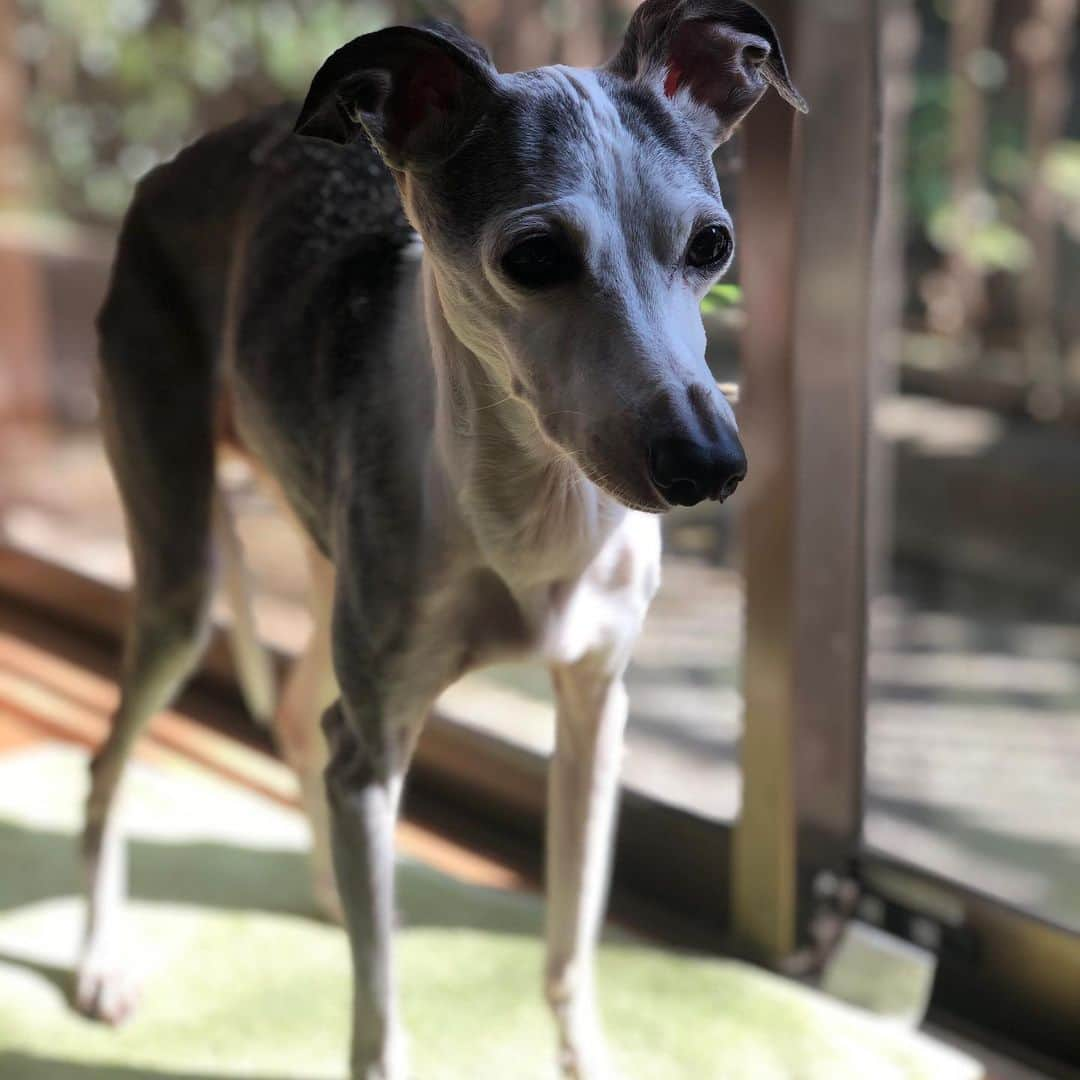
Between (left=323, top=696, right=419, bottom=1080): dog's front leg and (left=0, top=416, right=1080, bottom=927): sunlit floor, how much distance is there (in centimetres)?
28

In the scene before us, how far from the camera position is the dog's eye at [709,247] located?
107 centimetres

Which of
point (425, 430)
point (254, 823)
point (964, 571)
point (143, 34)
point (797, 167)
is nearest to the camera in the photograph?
point (425, 430)

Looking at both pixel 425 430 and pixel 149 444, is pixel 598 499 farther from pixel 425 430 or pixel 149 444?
pixel 149 444

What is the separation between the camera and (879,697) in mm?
3148

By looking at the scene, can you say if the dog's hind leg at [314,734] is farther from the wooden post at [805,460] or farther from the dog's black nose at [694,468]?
the dog's black nose at [694,468]

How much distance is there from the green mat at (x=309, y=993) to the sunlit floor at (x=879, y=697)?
10.6 inches

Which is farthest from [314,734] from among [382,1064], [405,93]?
[405,93]

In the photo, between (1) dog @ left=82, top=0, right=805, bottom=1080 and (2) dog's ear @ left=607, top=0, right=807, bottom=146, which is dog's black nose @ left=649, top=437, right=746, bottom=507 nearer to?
(1) dog @ left=82, top=0, right=805, bottom=1080

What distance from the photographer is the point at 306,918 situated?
2.05m

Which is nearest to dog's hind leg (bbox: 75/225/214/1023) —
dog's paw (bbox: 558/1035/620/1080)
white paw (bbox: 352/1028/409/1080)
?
white paw (bbox: 352/1028/409/1080)

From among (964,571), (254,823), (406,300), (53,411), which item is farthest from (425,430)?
(964,571)

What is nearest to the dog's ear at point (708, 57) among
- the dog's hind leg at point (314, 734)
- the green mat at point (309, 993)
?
A: the dog's hind leg at point (314, 734)

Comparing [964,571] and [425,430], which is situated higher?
[425,430]

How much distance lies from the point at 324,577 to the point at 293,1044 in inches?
23.2
